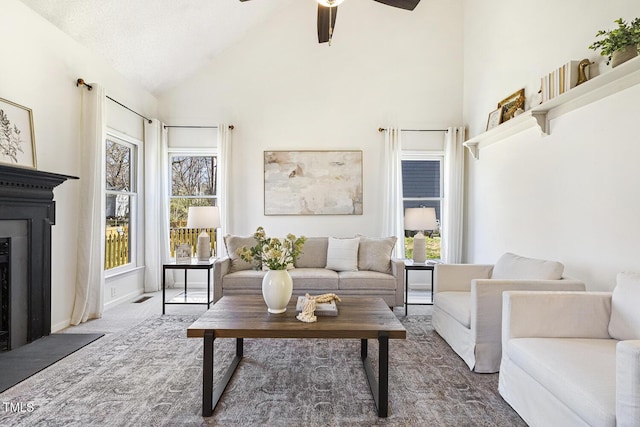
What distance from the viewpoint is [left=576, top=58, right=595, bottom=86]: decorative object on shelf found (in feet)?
9.12

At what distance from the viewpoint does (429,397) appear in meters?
2.22

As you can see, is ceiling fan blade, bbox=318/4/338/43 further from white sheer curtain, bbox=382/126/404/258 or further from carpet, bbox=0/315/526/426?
carpet, bbox=0/315/526/426

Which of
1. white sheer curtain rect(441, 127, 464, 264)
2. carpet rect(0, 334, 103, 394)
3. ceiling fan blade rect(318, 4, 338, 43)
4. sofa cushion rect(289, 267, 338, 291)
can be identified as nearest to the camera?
carpet rect(0, 334, 103, 394)

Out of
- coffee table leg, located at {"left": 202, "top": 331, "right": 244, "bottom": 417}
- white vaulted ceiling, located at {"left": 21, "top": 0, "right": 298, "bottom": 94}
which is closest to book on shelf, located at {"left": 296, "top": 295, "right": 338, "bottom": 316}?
coffee table leg, located at {"left": 202, "top": 331, "right": 244, "bottom": 417}

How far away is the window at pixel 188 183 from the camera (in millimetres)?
5402

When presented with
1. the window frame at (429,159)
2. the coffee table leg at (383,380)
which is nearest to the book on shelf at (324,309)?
the coffee table leg at (383,380)

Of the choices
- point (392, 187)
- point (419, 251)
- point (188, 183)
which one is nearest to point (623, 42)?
point (419, 251)

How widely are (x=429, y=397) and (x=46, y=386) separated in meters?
2.42

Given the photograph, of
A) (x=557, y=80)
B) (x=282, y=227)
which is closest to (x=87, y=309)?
(x=282, y=227)

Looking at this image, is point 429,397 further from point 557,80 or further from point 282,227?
point 282,227

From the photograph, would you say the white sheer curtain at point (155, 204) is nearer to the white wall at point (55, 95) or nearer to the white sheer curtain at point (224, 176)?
the white sheer curtain at point (224, 176)

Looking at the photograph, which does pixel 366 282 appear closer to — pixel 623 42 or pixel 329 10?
pixel 329 10

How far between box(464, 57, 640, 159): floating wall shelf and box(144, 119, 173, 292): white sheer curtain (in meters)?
4.31

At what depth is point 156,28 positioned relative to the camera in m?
4.04
